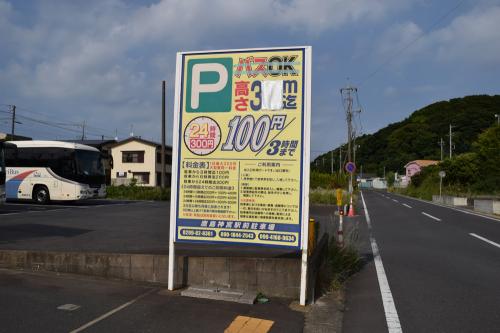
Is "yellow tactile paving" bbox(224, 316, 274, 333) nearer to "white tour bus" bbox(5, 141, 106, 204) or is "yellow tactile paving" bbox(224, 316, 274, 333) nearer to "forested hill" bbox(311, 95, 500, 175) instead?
"white tour bus" bbox(5, 141, 106, 204)

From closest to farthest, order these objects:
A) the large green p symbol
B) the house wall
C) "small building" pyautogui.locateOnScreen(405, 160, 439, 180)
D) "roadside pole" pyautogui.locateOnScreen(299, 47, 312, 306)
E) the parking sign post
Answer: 1. "roadside pole" pyautogui.locateOnScreen(299, 47, 312, 306)
2. the parking sign post
3. the large green p symbol
4. the house wall
5. "small building" pyautogui.locateOnScreen(405, 160, 439, 180)

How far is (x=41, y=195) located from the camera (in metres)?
20.3

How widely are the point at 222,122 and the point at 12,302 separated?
3170 mm

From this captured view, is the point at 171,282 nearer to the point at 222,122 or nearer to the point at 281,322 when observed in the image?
the point at 281,322

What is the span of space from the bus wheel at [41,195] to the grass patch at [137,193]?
910cm

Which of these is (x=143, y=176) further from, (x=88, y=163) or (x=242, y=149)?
(x=242, y=149)

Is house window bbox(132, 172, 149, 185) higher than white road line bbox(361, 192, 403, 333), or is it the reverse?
house window bbox(132, 172, 149, 185)

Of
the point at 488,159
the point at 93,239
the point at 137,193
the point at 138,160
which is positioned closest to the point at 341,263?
the point at 93,239

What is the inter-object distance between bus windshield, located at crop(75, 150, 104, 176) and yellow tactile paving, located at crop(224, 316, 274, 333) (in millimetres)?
17673

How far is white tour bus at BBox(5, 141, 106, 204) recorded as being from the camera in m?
19.8

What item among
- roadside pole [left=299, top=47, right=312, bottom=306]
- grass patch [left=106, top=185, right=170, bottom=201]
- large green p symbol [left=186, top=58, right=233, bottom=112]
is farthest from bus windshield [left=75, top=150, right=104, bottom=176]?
roadside pole [left=299, top=47, right=312, bottom=306]

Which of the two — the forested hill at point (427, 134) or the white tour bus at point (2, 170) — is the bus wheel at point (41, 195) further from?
the forested hill at point (427, 134)

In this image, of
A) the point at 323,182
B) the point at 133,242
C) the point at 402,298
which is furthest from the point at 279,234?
the point at 323,182

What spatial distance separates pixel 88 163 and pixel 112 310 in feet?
57.2
